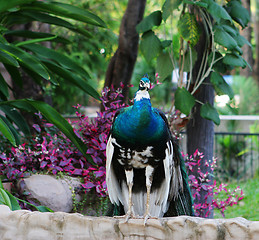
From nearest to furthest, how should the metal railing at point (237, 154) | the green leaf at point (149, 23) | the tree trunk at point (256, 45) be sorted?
1. the green leaf at point (149, 23)
2. the metal railing at point (237, 154)
3. the tree trunk at point (256, 45)

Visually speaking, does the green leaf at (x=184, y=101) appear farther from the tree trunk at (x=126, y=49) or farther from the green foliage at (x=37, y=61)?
the tree trunk at (x=126, y=49)

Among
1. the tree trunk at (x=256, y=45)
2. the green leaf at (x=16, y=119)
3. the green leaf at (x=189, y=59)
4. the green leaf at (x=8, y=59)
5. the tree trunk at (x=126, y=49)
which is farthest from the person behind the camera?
the tree trunk at (x=256, y=45)

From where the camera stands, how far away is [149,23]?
3777 mm

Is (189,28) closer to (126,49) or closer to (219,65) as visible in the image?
(219,65)

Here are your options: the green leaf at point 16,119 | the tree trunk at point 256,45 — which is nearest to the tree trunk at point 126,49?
the green leaf at point 16,119

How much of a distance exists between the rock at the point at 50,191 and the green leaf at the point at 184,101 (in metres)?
1.14

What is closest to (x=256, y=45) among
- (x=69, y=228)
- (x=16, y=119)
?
(x=16, y=119)

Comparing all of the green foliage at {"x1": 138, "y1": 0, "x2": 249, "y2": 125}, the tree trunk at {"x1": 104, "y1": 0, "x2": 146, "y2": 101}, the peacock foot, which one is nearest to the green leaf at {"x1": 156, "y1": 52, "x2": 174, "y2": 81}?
the green foliage at {"x1": 138, "y1": 0, "x2": 249, "y2": 125}

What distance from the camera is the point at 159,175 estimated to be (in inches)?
113

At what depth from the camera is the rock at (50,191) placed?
10.7 feet

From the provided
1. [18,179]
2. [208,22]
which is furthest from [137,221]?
[208,22]

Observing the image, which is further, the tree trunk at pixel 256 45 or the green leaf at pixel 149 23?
the tree trunk at pixel 256 45

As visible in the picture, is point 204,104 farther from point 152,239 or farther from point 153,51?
point 152,239

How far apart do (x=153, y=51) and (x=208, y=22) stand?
0.55 metres
